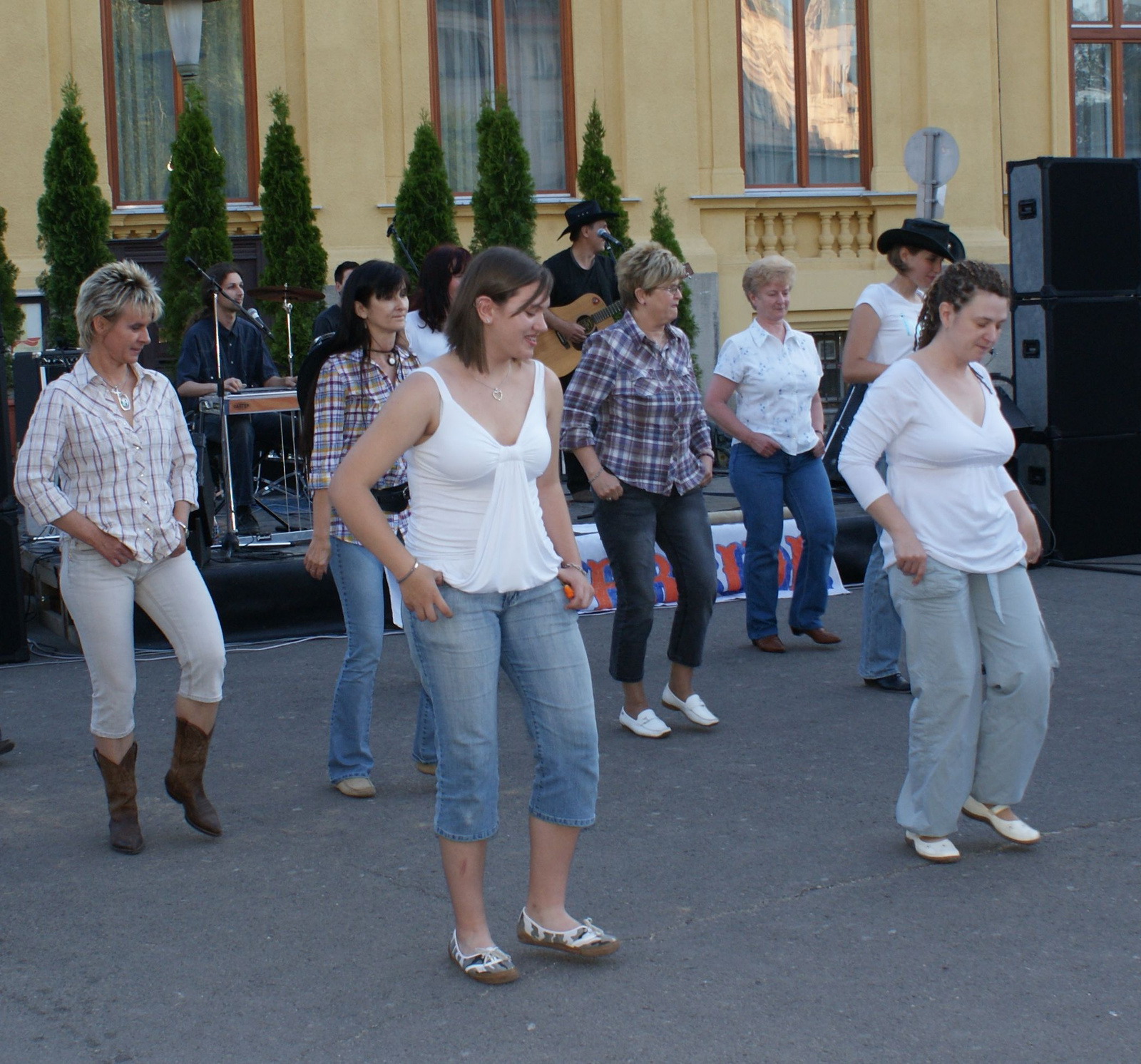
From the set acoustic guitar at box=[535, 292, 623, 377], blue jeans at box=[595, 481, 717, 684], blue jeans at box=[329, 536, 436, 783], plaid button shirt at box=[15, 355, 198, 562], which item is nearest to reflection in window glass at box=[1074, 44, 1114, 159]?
acoustic guitar at box=[535, 292, 623, 377]

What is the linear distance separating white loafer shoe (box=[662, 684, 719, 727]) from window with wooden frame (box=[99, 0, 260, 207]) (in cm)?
1037

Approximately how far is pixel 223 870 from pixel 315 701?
7.90 feet

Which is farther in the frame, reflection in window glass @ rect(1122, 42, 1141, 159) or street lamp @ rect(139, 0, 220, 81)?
reflection in window glass @ rect(1122, 42, 1141, 159)

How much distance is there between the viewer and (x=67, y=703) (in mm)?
7367

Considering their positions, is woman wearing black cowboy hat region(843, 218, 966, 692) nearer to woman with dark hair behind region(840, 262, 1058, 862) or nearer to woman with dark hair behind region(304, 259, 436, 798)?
woman with dark hair behind region(840, 262, 1058, 862)

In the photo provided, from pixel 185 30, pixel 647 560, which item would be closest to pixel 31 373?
pixel 185 30

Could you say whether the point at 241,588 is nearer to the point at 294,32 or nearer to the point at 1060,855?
the point at 1060,855

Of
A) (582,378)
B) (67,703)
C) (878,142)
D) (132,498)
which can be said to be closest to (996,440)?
(582,378)

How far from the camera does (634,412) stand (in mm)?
6270

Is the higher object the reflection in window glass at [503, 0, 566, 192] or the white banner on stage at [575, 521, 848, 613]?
the reflection in window glass at [503, 0, 566, 192]

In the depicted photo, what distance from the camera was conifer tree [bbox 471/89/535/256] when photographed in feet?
48.1

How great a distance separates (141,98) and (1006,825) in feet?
42.4

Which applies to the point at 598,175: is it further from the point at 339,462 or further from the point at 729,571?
the point at 339,462

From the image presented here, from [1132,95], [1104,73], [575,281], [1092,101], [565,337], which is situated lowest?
[565,337]
